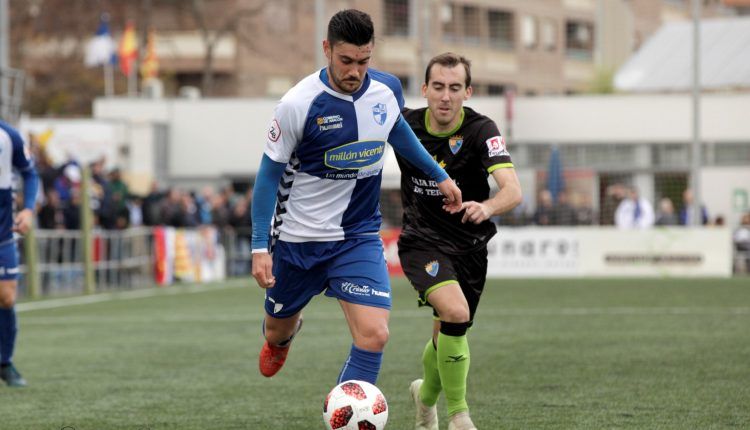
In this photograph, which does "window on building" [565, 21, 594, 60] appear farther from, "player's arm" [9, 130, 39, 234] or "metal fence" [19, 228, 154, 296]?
"player's arm" [9, 130, 39, 234]

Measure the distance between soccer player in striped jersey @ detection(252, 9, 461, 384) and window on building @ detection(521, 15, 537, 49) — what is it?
4604 cm

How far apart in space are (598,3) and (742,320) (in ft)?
144

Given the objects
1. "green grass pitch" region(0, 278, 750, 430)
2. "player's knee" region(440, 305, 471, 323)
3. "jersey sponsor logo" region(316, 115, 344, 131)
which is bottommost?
"green grass pitch" region(0, 278, 750, 430)

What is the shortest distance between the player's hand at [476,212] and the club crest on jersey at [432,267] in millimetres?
464

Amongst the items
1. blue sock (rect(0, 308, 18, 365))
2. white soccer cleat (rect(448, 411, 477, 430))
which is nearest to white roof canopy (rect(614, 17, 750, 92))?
blue sock (rect(0, 308, 18, 365))

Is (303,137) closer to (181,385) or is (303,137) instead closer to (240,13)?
(181,385)

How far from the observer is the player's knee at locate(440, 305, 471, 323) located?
738cm

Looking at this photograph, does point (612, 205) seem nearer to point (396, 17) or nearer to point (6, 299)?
point (396, 17)

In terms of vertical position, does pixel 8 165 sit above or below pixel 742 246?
above

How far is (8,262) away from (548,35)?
47.7 meters

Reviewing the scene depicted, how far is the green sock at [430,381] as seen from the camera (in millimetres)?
7594

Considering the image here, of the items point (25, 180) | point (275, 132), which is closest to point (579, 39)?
point (25, 180)

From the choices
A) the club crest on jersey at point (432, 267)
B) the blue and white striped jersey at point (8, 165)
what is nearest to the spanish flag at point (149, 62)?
the blue and white striped jersey at point (8, 165)

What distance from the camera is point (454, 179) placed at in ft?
25.5
